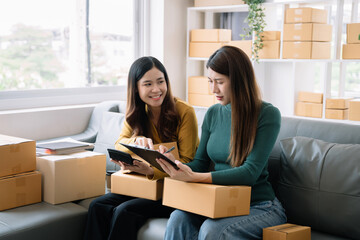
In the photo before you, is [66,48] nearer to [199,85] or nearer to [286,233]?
[199,85]

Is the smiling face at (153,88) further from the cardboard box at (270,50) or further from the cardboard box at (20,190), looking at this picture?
the cardboard box at (270,50)

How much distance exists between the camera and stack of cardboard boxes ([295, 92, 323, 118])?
3545mm

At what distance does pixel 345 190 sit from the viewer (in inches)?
74.2

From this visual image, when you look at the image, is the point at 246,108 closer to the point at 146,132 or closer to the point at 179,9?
the point at 146,132

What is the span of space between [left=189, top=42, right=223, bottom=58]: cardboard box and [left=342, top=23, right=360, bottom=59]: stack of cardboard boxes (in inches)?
45.6

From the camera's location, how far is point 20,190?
2232 mm

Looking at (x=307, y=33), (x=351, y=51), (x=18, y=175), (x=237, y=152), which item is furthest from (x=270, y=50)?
(x=18, y=175)

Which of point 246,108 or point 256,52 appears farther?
point 256,52

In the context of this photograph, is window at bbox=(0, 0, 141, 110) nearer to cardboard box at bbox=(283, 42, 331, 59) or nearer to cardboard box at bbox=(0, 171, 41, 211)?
cardboard box at bbox=(0, 171, 41, 211)

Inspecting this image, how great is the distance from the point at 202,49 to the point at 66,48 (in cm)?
127

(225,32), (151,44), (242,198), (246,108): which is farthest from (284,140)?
(151,44)

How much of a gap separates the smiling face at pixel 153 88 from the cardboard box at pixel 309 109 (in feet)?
5.55

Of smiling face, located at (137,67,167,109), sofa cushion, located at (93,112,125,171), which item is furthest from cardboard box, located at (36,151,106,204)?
smiling face, located at (137,67,167,109)

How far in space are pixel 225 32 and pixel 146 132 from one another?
6.33 ft
